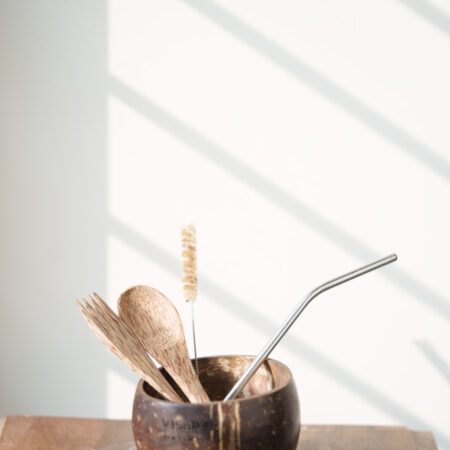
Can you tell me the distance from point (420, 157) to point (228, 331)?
0.69 metres

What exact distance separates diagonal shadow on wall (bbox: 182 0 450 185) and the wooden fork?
98cm

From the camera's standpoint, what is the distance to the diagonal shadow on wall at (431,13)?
54.8 inches

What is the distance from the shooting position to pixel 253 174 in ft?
4.84

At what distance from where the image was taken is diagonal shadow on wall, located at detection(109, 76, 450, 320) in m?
1.45

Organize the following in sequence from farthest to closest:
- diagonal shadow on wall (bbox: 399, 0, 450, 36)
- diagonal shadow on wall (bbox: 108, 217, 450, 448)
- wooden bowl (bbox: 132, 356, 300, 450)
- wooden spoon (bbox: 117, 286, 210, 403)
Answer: diagonal shadow on wall (bbox: 108, 217, 450, 448) < diagonal shadow on wall (bbox: 399, 0, 450, 36) < wooden spoon (bbox: 117, 286, 210, 403) < wooden bowl (bbox: 132, 356, 300, 450)

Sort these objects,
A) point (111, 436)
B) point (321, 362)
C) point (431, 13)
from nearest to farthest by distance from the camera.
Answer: point (111, 436), point (431, 13), point (321, 362)

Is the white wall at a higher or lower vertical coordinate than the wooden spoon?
higher

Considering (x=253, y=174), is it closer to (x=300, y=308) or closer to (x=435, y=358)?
(x=435, y=358)

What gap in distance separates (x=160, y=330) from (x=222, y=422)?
198mm

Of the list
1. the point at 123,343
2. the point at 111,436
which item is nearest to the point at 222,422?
the point at 123,343

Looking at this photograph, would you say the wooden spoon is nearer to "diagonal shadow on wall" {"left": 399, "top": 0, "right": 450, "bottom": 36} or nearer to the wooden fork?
the wooden fork

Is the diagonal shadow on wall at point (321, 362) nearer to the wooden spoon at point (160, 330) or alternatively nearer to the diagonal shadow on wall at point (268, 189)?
the diagonal shadow on wall at point (268, 189)

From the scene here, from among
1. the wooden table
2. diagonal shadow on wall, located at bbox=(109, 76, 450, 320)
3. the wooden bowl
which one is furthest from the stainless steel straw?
diagonal shadow on wall, located at bbox=(109, 76, 450, 320)

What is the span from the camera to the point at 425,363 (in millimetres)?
1479
